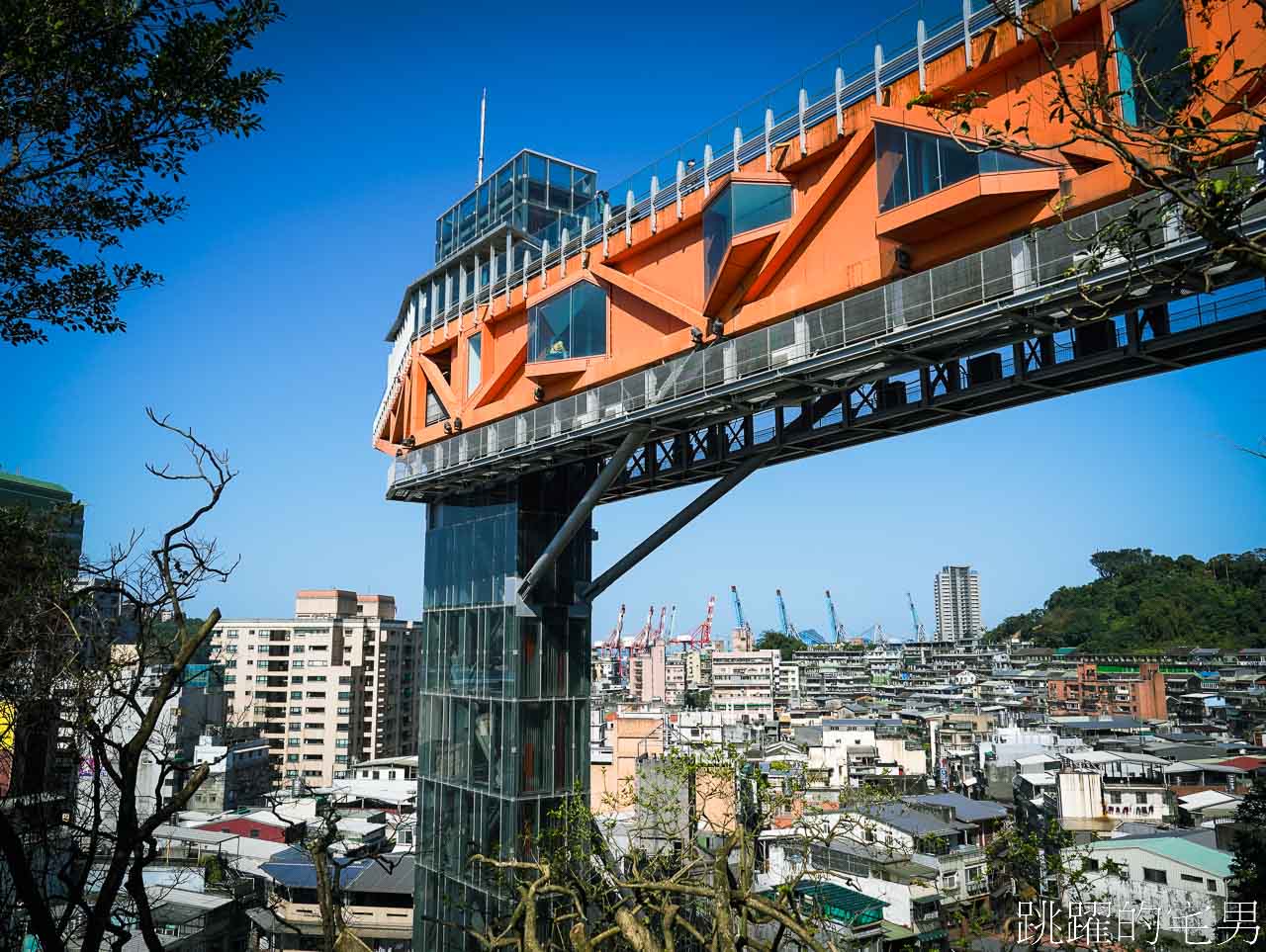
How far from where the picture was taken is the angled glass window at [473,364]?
67.5 feet

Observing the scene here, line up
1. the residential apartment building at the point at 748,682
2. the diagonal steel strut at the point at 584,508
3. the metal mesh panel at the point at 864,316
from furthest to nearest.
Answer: the residential apartment building at the point at 748,682 < the diagonal steel strut at the point at 584,508 < the metal mesh panel at the point at 864,316

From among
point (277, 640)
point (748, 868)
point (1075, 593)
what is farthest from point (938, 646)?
point (748, 868)

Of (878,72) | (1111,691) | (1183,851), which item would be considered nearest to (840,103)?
(878,72)

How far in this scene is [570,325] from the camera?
17.9 meters

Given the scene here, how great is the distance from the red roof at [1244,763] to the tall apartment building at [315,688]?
182 ft

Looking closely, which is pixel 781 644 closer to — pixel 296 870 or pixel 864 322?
pixel 296 870

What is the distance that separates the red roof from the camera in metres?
48.5

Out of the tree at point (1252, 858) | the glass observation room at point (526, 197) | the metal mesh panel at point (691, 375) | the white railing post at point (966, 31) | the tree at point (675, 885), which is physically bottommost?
the tree at point (1252, 858)

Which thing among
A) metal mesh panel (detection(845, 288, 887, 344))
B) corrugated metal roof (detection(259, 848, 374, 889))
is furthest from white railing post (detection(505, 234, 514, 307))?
corrugated metal roof (detection(259, 848, 374, 889))

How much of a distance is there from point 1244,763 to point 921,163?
51712mm

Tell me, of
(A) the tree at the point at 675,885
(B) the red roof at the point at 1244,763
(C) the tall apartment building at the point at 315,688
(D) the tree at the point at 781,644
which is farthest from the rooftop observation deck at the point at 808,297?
(D) the tree at the point at 781,644

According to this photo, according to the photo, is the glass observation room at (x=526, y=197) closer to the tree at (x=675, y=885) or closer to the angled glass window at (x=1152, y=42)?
the angled glass window at (x=1152, y=42)

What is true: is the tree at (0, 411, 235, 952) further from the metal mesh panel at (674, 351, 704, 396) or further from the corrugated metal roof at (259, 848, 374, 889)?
the corrugated metal roof at (259, 848, 374, 889)

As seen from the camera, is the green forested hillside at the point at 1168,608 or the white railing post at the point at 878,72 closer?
the white railing post at the point at 878,72
